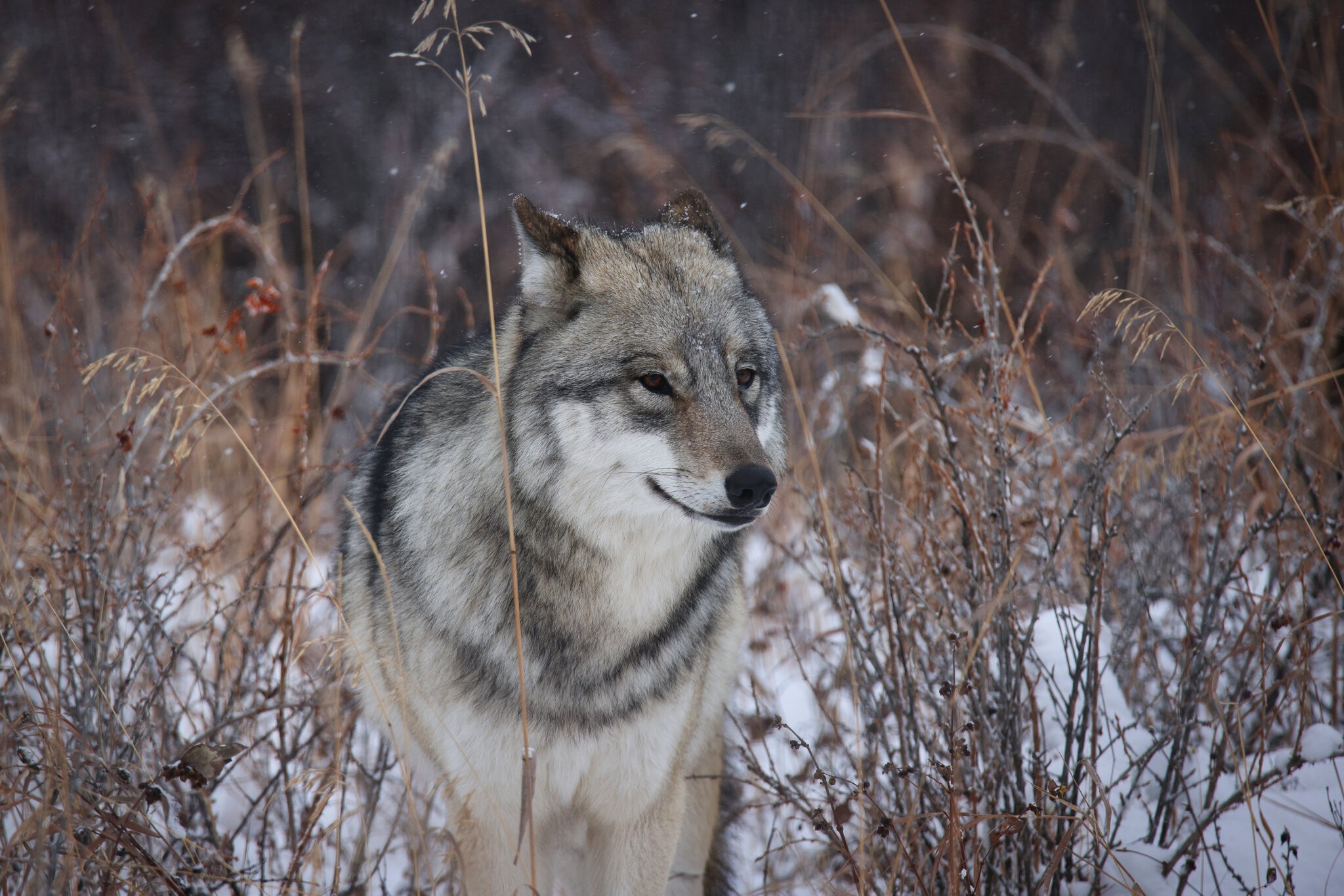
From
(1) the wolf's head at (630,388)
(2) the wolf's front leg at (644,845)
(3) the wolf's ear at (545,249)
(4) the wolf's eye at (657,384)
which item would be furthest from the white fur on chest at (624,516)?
(2) the wolf's front leg at (644,845)

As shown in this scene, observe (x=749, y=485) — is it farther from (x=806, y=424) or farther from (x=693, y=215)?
(x=693, y=215)

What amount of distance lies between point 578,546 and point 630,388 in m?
0.40

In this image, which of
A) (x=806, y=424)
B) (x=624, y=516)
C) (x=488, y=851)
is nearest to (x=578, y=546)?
(x=624, y=516)

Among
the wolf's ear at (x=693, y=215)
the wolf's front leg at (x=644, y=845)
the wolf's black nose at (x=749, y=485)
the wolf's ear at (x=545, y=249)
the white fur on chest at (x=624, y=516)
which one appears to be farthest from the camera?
the wolf's ear at (x=693, y=215)

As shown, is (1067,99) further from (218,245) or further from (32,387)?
(32,387)

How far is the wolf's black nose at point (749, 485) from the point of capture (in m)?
1.91

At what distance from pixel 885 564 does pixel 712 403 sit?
0.57m

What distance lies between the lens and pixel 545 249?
2156 mm

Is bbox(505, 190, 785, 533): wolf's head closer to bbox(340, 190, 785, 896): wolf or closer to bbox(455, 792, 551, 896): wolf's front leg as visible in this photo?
bbox(340, 190, 785, 896): wolf

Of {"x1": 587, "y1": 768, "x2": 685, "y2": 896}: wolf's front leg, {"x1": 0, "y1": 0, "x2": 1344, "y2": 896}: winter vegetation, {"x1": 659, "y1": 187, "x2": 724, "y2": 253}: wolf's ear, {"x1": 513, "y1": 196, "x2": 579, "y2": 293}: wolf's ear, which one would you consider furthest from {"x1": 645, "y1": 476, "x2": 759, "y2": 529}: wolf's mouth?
{"x1": 659, "y1": 187, "x2": 724, "y2": 253}: wolf's ear

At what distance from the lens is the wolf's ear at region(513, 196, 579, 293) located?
2141 millimetres

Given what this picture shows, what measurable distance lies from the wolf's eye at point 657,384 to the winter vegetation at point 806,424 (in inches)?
13.9

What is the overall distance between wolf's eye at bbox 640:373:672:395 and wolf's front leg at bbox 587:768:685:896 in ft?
3.27

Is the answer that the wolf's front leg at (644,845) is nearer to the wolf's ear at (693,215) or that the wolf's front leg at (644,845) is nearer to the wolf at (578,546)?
the wolf at (578,546)
